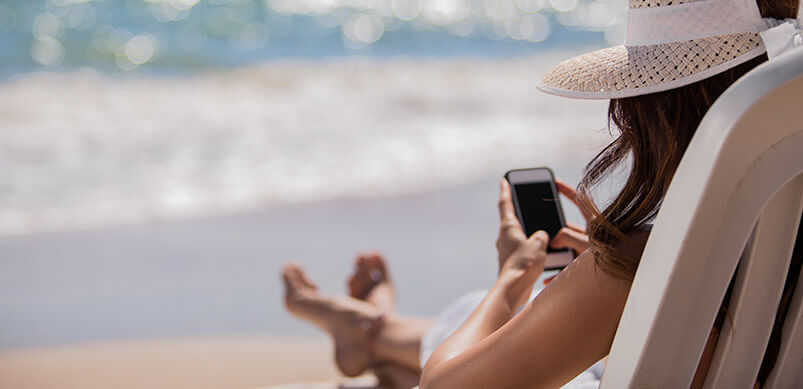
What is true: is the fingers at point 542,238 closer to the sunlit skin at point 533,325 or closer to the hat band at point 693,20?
the sunlit skin at point 533,325

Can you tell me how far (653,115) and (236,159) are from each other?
405cm

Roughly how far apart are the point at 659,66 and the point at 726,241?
23 cm

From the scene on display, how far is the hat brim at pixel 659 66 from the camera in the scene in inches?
31.5

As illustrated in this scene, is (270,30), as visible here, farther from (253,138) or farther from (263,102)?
(253,138)

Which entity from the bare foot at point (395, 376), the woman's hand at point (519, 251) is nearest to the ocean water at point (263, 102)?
the bare foot at point (395, 376)

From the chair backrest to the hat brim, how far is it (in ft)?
0.52

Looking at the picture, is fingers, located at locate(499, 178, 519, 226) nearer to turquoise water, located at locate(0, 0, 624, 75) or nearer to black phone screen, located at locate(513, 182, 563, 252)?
black phone screen, located at locate(513, 182, 563, 252)

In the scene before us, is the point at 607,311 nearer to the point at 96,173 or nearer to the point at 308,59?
the point at 96,173

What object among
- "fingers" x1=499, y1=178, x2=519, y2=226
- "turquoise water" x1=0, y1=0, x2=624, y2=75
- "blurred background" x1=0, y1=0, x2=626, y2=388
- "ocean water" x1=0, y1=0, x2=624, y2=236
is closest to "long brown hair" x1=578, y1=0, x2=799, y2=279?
"blurred background" x1=0, y1=0, x2=626, y2=388

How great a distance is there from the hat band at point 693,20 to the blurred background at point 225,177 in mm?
296

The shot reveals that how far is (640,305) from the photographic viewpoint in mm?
722

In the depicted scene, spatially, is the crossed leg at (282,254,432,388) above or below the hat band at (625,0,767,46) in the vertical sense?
below

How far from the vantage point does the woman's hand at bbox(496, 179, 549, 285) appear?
1201mm

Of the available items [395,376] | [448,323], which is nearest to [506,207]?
[448,323]
